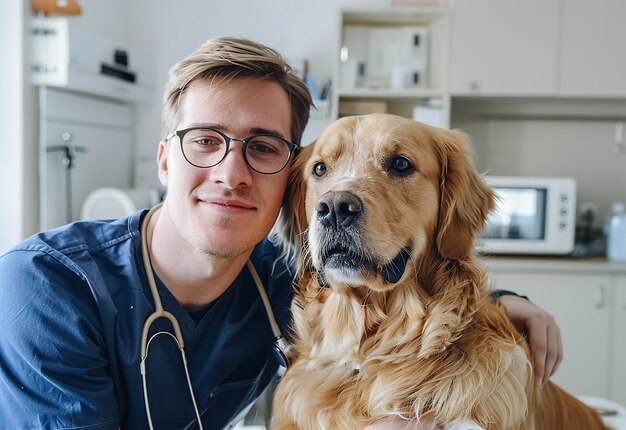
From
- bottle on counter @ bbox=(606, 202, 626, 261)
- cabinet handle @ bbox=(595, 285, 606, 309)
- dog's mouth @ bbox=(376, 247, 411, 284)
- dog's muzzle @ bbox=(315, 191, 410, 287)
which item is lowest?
cabinet handle @ bbox=(595, 285, 606, 309)

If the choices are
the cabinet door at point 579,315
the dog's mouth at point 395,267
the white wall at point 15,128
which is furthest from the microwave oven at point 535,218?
the white wall at point 15,128

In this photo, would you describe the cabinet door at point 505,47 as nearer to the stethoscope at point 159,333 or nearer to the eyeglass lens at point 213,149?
the eyeglass lens at point 213,149

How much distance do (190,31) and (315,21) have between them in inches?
34.4

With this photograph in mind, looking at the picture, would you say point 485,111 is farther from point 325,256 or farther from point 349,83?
point 325,256

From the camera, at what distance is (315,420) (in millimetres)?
1180

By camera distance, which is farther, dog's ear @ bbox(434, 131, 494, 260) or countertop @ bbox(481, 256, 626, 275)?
Answer: countertop @ bbox(481, 256, 626, 275)

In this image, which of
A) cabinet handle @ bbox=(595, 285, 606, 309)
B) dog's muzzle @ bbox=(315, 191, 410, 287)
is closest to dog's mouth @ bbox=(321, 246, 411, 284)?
dog's muzzle @ bbox=(315, 191, 410, 287)

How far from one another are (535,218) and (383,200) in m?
2.33

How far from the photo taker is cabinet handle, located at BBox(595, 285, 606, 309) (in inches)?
118

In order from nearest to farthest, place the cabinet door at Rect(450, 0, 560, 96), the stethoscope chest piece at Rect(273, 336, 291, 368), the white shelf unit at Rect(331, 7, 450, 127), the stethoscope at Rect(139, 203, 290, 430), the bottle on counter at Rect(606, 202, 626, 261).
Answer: the stethoscope at Rect(139, 203, 290, 430) → the stethoscope chest piece at Rect(273, 336, 291, 368) → the bottle on counter at Rect(606, 202, 626, 261) → the cabinet door at Rect(450, 0, 560, 96) → the white shelf unit at Rect(331, 7, 450, 127)

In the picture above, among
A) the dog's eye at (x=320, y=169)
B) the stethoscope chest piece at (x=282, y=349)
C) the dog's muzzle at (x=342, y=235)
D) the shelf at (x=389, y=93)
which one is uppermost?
the shelf at (x=389, y=93)

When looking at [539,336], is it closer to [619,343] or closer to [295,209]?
[295,209]

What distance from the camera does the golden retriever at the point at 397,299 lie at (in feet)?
3.60

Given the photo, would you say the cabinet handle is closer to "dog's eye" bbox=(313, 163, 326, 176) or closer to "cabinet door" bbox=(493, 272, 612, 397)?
"cabinet door" bbox=(493, 272, 612, 397)
